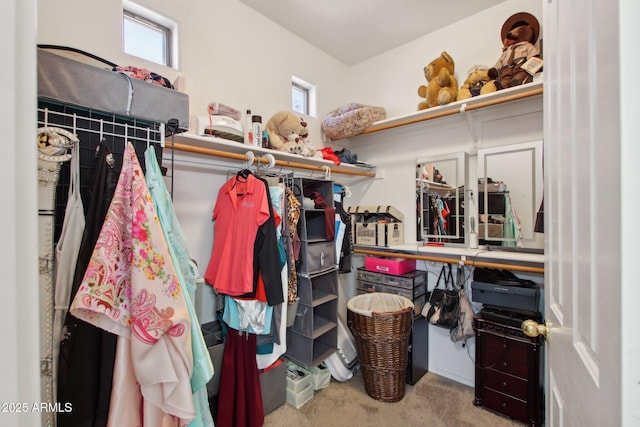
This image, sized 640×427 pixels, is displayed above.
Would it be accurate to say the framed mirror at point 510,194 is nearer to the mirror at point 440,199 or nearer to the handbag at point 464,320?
the mirror at point 440,199

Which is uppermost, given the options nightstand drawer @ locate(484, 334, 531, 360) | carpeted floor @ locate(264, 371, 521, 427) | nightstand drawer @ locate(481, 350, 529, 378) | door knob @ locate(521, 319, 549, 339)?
door knob @ locate(521, 319, 549, 339)

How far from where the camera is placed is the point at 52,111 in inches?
34.9

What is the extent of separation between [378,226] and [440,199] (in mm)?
570

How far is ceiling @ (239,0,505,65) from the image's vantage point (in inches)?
84.4

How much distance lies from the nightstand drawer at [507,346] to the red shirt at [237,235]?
5.27 ft

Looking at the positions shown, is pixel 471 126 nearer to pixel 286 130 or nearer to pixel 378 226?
pixel 378 226

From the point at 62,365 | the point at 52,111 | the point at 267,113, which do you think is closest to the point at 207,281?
the point at 62,365

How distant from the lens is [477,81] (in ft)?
6.94

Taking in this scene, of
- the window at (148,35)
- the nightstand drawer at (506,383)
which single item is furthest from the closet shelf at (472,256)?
the window at (148,35)

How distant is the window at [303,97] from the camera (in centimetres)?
264

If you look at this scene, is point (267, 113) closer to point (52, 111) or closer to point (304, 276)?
point (304, 276)

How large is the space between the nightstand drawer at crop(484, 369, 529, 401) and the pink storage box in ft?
2.86

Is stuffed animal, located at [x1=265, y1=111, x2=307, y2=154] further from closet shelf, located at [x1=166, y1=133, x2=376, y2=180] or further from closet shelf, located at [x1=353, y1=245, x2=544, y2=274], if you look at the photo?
closet shelf, located at [x1=353, y1=245, x2=544, y2=274]

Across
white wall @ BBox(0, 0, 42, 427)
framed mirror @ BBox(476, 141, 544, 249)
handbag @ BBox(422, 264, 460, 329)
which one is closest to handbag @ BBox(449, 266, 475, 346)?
handbag @ BBox(422, 264, 460, 329)
